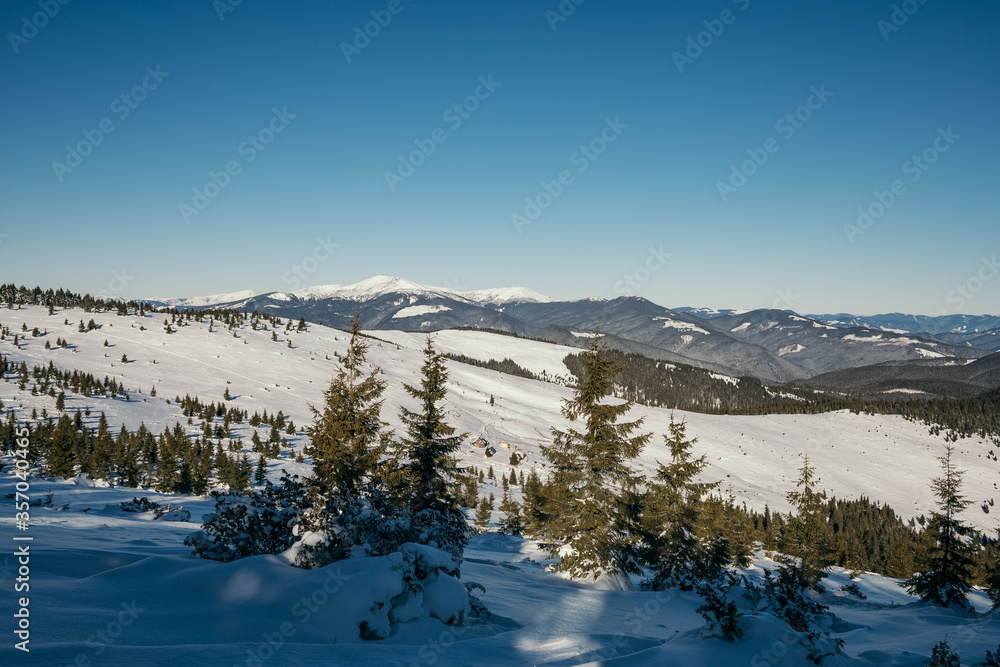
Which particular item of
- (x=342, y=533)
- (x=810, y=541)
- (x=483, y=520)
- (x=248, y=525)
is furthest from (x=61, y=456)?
(x=810, y=541)

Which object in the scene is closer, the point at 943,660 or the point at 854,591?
the point at 943,660

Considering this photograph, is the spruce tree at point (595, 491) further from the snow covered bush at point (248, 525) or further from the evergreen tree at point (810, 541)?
the evergreen tree at point (810, 541)

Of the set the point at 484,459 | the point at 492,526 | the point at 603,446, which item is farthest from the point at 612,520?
the point at 484,459

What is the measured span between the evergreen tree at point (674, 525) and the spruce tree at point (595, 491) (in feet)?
4.76

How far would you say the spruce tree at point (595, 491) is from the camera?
629 inches

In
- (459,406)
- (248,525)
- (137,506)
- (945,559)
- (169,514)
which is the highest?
(248,525)

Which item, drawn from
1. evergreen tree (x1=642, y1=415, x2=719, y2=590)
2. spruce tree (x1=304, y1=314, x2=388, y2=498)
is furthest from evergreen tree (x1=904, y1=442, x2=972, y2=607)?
spruce tree (x1=304, y1=314, x2=388, y2=498)

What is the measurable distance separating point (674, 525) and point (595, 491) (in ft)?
16.1

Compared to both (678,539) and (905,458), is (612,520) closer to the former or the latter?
(678,539)

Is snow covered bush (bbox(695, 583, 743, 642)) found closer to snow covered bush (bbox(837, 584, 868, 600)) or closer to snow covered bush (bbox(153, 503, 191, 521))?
snow covered bush (bbox(153, 503, 191, 521))

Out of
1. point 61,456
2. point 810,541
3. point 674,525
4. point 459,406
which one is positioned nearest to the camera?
point 674,525

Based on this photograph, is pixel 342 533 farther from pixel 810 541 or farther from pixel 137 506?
pixel 810 541

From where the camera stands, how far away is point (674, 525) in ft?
62.0

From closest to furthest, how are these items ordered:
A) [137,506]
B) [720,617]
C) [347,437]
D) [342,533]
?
1. [720,617]
2. [342,533]
3. [347,437]
4. [137,506]
